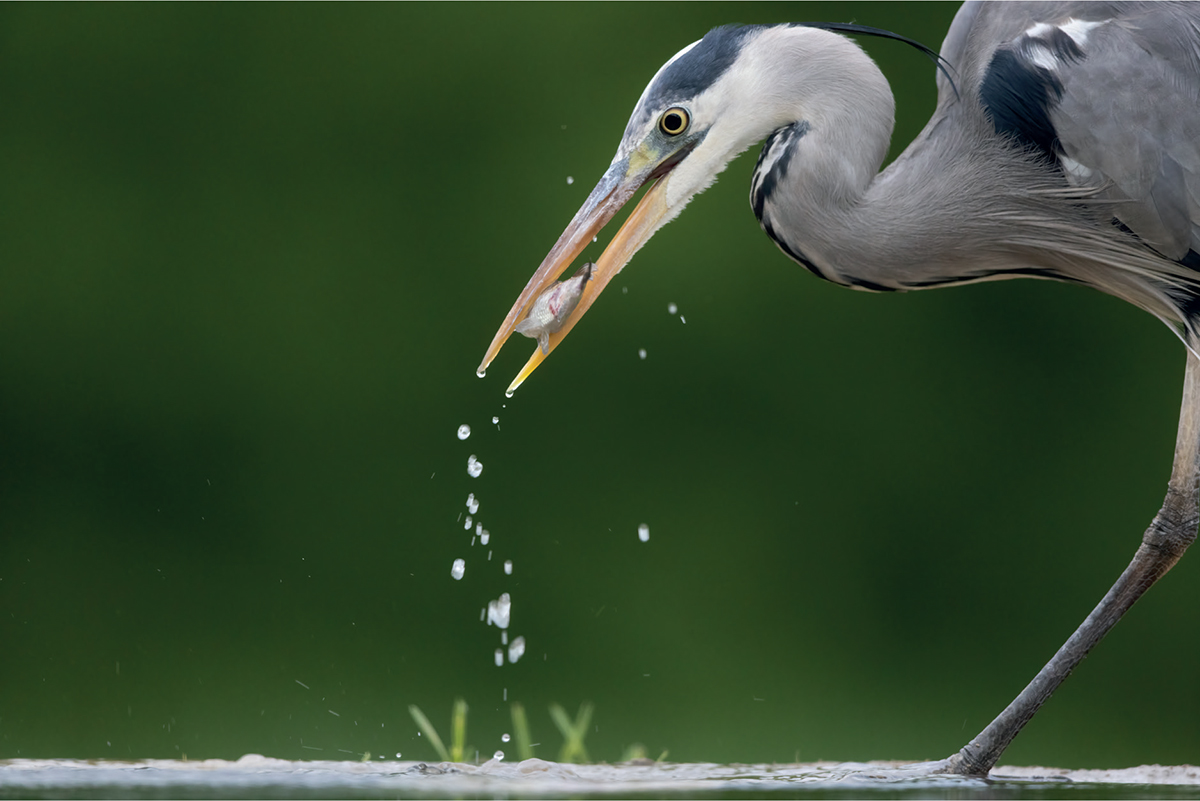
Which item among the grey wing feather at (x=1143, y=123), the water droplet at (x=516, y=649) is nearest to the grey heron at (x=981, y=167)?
the grey wing feather at (x=1143, y=123)

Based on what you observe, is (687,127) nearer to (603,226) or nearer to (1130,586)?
(603,226)

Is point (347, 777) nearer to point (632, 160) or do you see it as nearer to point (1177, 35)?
point (632, 160)

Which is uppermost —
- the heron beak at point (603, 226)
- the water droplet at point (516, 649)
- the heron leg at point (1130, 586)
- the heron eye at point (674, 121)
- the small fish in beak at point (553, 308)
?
the heron eye at point (674, 121)

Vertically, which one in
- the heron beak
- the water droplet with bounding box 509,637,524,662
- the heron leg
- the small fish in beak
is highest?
the heron beak

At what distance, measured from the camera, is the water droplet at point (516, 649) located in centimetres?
270

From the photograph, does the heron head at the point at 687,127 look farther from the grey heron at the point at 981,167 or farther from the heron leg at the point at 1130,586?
the heron leg at the point at 1130,586

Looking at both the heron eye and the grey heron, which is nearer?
the grey heron

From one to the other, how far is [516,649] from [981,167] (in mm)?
1328

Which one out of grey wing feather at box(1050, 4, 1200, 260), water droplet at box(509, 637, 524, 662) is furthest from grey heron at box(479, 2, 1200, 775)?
water droplet at box(509, 637, 524, 662)

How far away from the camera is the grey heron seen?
198 centimetres

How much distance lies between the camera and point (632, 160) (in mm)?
2152

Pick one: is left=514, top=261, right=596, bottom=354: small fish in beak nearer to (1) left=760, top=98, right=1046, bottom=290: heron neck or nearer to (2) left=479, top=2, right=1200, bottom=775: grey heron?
(2) left=479, top=2, right=1200, bottom=775: grey heron

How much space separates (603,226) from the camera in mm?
2170

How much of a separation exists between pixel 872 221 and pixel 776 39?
0.34m
